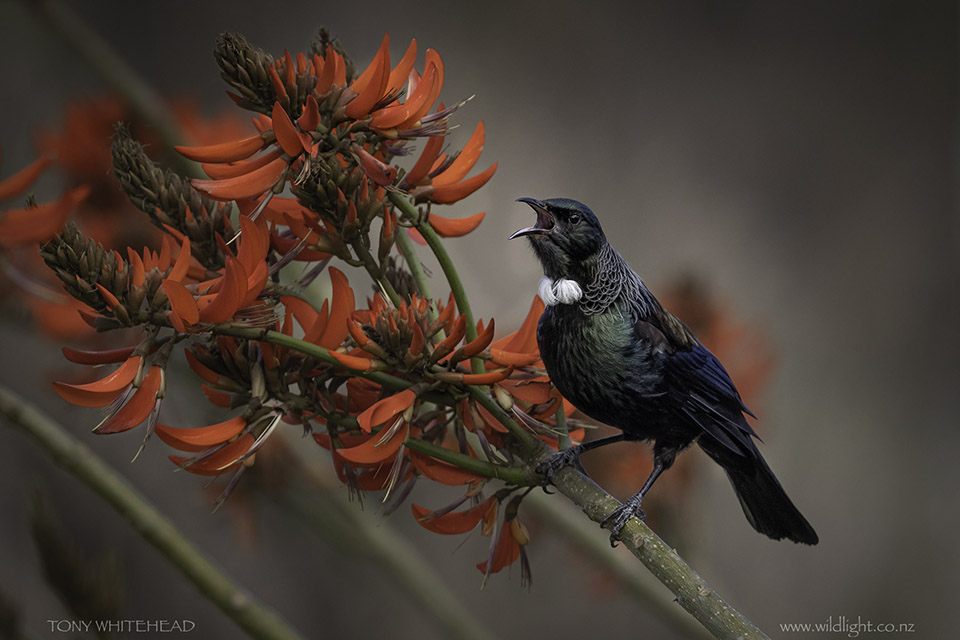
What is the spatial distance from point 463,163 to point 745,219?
108 centimetres

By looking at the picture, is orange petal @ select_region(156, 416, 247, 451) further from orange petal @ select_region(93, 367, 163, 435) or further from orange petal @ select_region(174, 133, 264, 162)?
orange petal @ select_region(174, 133, 264, 162)

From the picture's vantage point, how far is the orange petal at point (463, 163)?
51cm

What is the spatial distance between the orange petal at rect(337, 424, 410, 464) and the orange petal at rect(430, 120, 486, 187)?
0.52ft

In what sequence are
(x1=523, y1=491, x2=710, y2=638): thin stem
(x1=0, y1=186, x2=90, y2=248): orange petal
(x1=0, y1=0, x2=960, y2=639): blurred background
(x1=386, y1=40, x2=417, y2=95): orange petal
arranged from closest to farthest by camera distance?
(x1=0, y1=186, x2=90, y2=248): orange petal
(x1=386, y1=40, x2=417, y2=95): orange petal
(x1=523, y1=491, x2=710, y2=638): thin stem
(x1=0, y1=0, x2=960, y2=639): blurred background

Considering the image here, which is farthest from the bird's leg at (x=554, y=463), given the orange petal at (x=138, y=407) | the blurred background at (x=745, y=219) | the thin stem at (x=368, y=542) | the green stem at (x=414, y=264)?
the blurred background at (x=745, y=219)

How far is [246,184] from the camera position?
1.49 ft

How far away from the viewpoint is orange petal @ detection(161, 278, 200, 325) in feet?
1.30

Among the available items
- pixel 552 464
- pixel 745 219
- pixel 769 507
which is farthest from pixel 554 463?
pixel 745 219

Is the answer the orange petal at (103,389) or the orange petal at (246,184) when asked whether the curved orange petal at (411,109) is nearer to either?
the orange petal at (246,184)

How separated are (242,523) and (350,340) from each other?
0.54 meters

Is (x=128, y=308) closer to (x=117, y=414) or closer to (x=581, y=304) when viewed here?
(x=117, y=414)

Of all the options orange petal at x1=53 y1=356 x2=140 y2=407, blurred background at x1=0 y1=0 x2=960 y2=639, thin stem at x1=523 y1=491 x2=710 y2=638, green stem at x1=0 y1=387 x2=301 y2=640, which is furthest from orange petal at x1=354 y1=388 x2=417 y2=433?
blurred background at x1=0 y1=0 x2=960 y2=639

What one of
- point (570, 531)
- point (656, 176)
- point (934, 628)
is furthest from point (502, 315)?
point (934, 628)

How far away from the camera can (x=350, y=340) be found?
472 millimetres
